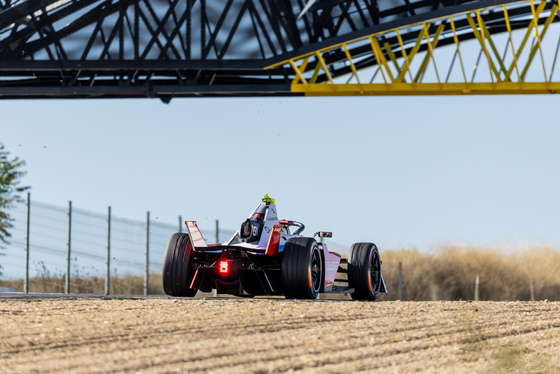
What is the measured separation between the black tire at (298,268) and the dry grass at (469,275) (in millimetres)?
15919

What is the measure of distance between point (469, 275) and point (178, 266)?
18479 millimetres

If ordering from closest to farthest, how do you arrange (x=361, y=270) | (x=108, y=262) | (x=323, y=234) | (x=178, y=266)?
(x=178, y=266), (x=361, y=270), (x=323, y=234), (x=108, y=262)

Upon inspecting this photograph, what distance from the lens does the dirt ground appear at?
5.48 meters

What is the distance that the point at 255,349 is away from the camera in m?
5.86

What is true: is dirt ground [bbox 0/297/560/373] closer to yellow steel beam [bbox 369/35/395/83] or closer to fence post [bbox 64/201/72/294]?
yellow steel beam [bbox 369/35/395/83]

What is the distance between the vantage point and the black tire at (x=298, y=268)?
34.3 feet

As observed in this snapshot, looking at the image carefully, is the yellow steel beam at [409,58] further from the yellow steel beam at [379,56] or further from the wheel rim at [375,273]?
the wheel rim at [375,273]

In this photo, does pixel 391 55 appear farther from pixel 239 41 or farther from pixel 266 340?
pixel 266 340

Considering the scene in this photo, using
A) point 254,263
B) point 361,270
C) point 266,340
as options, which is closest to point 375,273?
point 361,270

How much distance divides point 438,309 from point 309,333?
2963 mm

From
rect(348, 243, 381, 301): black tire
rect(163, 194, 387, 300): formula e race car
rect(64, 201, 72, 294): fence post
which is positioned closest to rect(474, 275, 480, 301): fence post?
rect(64, 201, 72, 294): fence post

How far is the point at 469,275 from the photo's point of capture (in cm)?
2781

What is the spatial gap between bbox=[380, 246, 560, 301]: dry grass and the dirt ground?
18.3 m

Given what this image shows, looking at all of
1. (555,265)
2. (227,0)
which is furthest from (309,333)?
(555,265)
